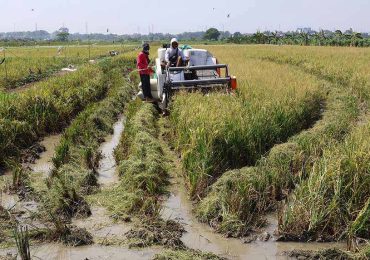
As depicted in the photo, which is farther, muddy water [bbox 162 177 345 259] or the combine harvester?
the combine harvester

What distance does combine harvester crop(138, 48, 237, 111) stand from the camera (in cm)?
952

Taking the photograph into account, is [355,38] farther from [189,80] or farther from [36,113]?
[36,113]

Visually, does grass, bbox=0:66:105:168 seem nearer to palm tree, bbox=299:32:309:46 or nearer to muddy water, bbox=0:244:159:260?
muddy water, bbox=0:244:159:260

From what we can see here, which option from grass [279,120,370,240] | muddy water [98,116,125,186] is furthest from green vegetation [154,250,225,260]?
muddy water [98,116,125,186]

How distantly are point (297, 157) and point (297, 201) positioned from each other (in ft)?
4.68

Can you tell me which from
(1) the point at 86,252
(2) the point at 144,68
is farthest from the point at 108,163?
(2) the point at 144,68

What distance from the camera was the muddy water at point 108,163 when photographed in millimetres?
6077

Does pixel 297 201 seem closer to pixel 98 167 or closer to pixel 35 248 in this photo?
pixel 35 248

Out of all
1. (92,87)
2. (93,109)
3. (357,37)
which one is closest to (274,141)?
(93,109)

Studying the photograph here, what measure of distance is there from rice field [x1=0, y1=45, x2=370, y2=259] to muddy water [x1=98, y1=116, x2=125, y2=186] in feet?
0.39

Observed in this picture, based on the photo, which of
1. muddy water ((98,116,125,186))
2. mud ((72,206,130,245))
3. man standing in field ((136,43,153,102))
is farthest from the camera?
man standing in field ((136,43,153,102))

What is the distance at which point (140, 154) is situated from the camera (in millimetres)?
6266

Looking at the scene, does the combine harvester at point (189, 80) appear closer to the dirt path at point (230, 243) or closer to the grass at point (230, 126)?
the grass at point (230, 126)

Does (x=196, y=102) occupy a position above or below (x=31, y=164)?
above
